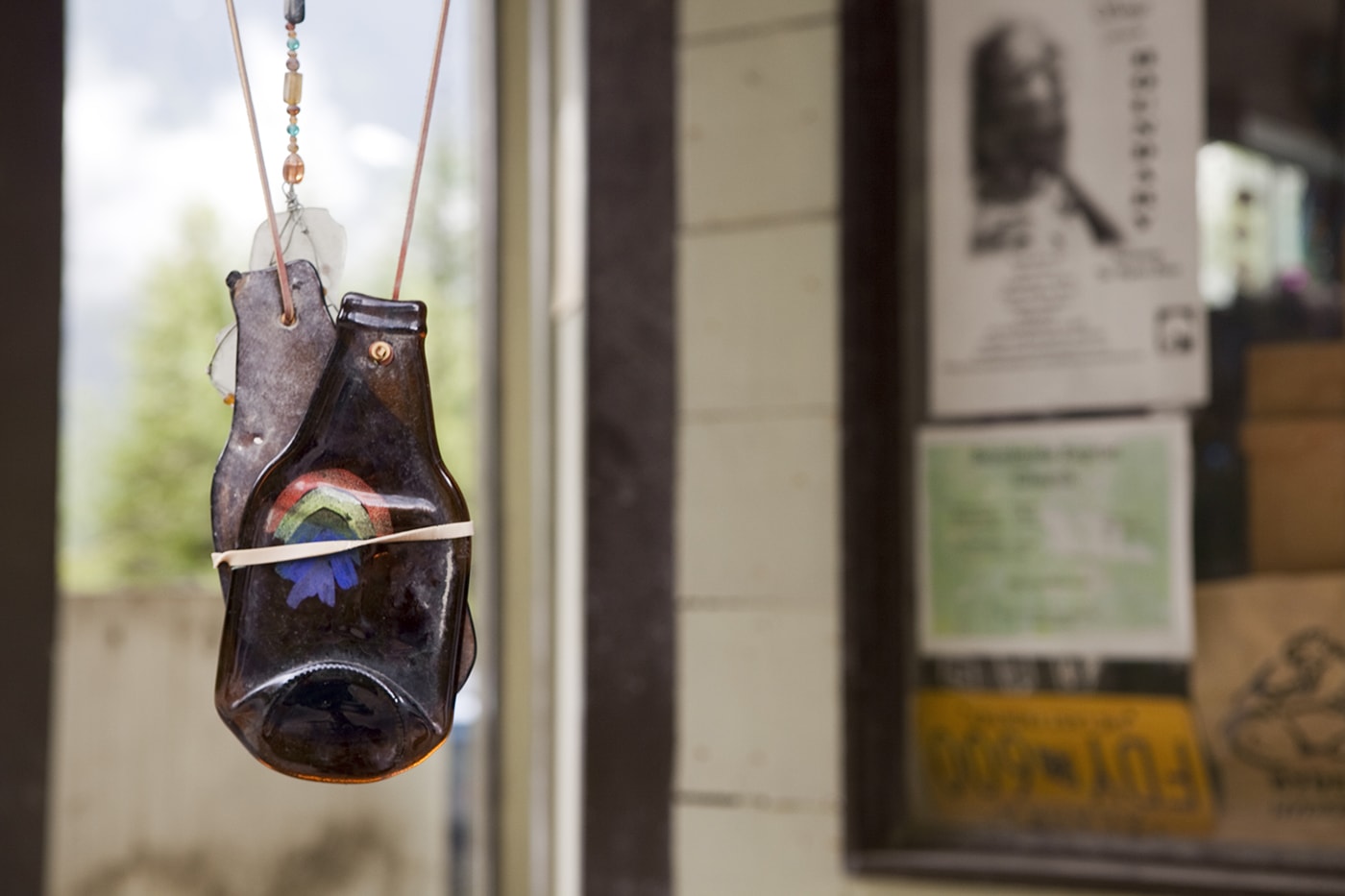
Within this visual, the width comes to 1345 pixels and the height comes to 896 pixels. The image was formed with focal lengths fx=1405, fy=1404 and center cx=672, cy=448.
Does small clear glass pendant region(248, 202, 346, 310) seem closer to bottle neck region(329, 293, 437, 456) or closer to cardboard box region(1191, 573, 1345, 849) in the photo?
bottle neck region(329, 293, 437, 456)

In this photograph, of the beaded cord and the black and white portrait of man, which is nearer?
the beaded cord

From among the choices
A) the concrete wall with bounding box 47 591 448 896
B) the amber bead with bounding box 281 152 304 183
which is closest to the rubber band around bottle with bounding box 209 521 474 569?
the amber bead with bounding box 281 152 304 183

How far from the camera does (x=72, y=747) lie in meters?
2.94

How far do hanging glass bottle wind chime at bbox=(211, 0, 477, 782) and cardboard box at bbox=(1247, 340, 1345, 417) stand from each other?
1.78 metres

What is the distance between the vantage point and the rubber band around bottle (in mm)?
818

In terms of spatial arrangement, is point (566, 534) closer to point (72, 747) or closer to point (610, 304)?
point (610, 304)

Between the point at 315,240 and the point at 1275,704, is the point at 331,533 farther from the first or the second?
the point at 1275,704

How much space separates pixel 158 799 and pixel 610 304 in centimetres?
153

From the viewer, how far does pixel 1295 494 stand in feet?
7.44

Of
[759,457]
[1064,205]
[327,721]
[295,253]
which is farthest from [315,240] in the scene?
[1064,205]

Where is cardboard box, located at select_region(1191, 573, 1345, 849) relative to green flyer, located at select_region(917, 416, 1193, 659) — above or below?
below

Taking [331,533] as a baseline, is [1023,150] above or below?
above

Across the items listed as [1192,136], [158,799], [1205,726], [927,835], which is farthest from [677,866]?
[1192,136]

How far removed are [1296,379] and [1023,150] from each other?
60 centimetres
